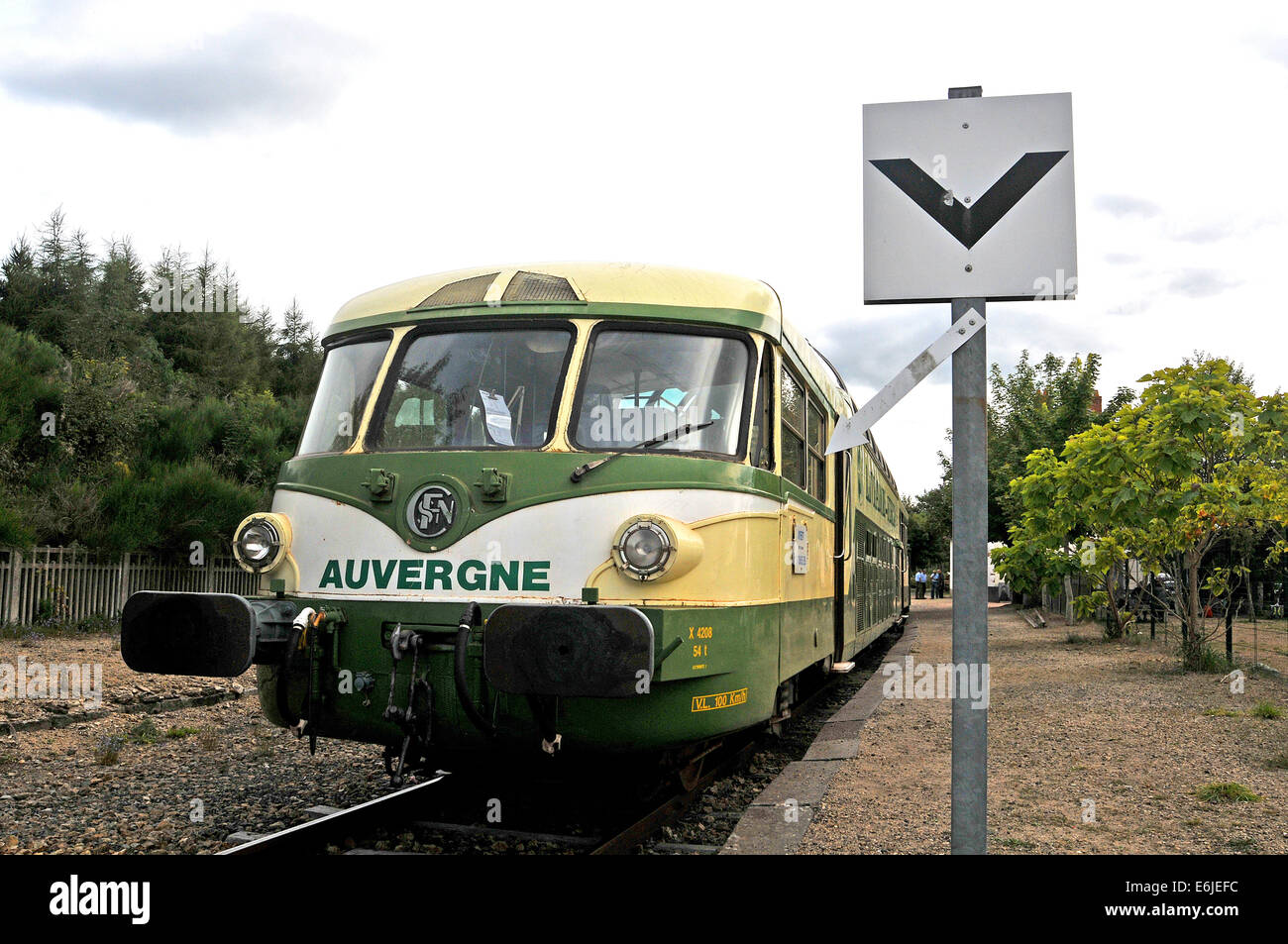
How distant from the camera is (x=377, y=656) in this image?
5.54 m

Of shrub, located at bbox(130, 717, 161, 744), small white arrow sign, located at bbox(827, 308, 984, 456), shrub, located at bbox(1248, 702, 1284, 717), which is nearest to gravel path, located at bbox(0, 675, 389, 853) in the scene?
shrub, located at bbox(130, 717, 161, 744)

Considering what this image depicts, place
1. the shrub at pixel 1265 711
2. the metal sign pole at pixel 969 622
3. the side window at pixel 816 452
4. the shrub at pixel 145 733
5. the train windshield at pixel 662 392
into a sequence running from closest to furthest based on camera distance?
the metal sign pole at pixel 969 622
the train windshield at pixel 662 392
the side window at pixel 816 452
the shrub at pixel 145 733
the shrub at pixel 1265 711

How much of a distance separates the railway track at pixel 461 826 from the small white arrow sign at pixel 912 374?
9.71 ft

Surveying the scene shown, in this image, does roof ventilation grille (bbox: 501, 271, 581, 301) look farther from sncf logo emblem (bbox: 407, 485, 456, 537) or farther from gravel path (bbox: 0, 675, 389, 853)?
gravel path (bbox: 0, 675, 389, 853)

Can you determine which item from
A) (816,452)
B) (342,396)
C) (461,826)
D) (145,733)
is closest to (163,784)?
(145,733)

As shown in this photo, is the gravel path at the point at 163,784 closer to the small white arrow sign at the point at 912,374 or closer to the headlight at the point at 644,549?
the headlight at the point at 644,549

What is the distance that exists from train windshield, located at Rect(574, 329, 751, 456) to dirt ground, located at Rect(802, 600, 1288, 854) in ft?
7.58

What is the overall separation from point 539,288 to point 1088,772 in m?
5.26

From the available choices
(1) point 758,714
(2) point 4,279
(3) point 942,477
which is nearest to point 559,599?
(1) point 758,714

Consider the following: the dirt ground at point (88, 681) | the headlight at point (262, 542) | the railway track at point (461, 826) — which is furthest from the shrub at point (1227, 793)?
the dirt ground at point (88, 681)

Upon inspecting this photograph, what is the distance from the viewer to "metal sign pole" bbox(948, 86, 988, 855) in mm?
3092

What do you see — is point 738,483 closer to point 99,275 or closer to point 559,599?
point 559,599

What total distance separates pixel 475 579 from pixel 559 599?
0.44 m

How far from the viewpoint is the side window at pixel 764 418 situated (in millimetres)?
6109
